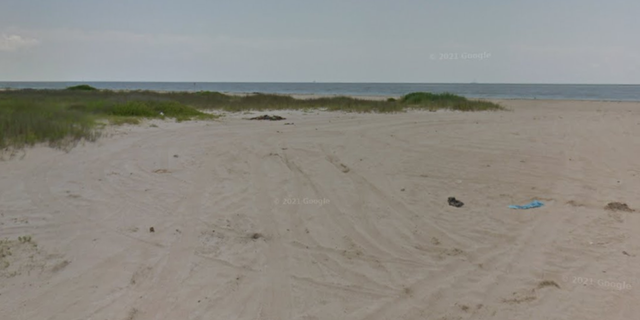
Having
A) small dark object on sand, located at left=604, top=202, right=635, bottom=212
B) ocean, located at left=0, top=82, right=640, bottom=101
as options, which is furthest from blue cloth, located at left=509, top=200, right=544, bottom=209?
ocean, located at left=0, top=82, right=640, bottom=101

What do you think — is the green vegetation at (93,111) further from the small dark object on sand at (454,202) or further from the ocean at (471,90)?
the ocean at (471,90)

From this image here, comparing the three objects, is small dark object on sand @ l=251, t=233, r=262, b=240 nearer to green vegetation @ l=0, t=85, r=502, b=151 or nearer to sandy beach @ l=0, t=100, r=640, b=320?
sandy beach @ l=0, t=100, r=640, b=320

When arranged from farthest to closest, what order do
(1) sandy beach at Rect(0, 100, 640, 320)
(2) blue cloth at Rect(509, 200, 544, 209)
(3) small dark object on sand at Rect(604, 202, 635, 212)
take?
(2) blue cloth at Rect(509, 200, 544, 209) < (3) small dark object on sand at Rect(604, 202, 635, 212) < (1) sandy beach at Rect(0, 100, 640, 320)

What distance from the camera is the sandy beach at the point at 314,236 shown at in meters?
3.25

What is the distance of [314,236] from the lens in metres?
4.64

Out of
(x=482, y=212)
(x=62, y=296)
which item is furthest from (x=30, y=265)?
(x=482, y=212)

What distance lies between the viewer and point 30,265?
365 centimetres

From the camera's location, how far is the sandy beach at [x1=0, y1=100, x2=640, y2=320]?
Result: 3250 millimetres

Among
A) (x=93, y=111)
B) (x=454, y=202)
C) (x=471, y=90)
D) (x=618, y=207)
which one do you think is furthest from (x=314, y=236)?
(x=471, y=90)

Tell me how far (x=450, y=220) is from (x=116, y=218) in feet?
13.2

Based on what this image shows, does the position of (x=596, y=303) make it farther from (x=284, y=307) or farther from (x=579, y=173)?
(x=579, y=173)

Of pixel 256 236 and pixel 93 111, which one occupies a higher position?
pixel 93 111

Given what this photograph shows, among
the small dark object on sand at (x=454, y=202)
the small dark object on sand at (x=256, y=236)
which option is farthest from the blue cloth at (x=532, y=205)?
the small dark object on sand at (x=256, y=236)

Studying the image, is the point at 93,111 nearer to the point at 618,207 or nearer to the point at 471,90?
the point at 618,207
